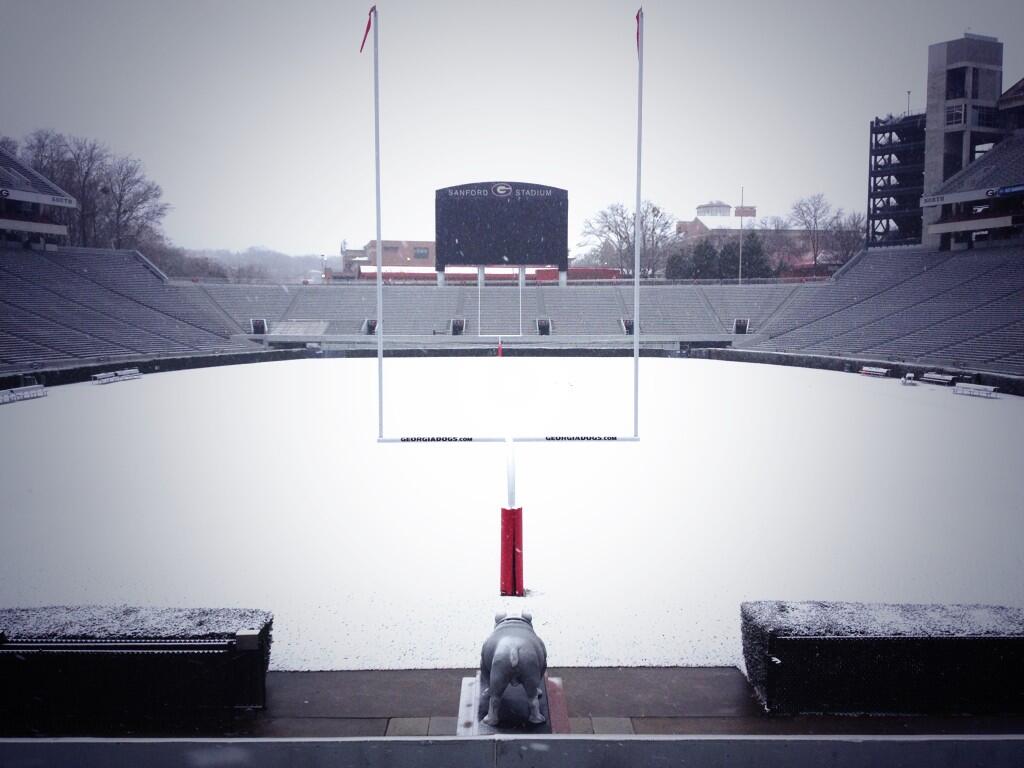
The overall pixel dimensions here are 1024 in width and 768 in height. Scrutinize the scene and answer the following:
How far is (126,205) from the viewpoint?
5516 cm

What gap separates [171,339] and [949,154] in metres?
38.5

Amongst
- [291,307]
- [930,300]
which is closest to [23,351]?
[291,307]

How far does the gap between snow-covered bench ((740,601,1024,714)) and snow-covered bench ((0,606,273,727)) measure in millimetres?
2686

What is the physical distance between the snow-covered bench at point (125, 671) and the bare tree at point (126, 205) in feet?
190

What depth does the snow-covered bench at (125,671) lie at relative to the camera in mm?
3607

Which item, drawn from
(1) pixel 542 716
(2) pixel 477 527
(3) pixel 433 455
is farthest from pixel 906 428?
(1) pixel 542 716

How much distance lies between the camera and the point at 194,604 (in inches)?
219

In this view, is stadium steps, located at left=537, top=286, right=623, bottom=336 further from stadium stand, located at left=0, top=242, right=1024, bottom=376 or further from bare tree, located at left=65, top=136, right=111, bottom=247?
bare tree, located at left=65, top=136, right=111, bottom=247

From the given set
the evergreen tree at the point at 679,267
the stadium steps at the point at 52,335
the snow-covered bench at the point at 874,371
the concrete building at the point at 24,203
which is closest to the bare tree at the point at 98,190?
the concrete building at the point at 24,203

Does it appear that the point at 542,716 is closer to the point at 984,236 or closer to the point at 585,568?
the point at 585,568

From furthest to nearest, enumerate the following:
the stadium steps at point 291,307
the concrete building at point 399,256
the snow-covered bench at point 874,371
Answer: the concrete building at point 399,256, the stadium steps at point 291,307, the snow-covered bench at point 874,371

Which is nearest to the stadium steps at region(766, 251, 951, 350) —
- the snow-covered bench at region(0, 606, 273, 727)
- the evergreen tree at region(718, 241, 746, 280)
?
the evergreen tree at region(718, 241, 746, 280)

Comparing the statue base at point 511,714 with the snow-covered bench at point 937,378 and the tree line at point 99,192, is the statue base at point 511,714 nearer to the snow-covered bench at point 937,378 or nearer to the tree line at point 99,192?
the snow-covered bench at point 937,378

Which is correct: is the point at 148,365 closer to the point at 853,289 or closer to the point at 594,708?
the point at 594,708
